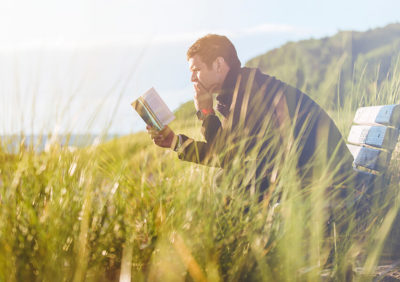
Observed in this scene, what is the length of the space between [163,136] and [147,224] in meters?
0.66

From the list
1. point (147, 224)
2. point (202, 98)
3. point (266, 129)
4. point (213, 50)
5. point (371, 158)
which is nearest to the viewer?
point (147, 224)

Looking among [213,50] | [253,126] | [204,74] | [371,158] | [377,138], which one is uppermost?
[213,50]

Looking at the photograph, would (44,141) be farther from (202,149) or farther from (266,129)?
(266,129)

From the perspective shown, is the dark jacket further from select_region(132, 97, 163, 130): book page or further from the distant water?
the distant water

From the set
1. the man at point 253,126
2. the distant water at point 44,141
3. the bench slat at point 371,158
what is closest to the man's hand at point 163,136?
the man at point 253,126

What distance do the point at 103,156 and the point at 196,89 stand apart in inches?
33.8

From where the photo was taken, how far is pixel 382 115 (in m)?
3.39

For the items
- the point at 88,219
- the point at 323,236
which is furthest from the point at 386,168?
the point at 88,219

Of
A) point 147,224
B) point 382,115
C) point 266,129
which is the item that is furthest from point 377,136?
point 147,224

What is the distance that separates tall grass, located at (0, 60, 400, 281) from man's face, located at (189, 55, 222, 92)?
72cm

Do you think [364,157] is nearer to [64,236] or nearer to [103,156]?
[103,156]

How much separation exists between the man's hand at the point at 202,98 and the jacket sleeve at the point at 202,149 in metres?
0.22

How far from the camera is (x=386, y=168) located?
3.31 metres

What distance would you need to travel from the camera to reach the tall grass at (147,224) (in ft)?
6.14
